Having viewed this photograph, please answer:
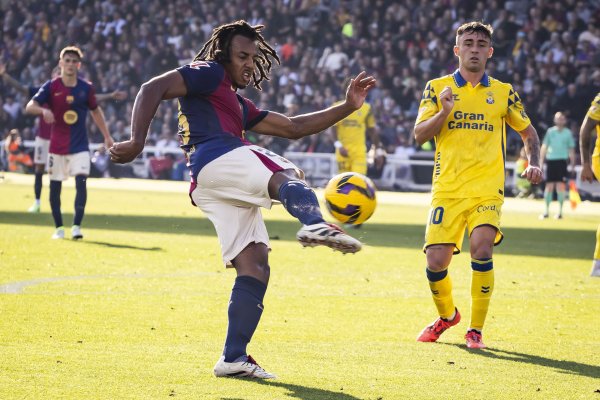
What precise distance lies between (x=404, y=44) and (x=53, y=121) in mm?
19568

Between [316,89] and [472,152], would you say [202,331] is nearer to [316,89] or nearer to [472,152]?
[472,152]

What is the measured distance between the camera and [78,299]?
9.65 meters

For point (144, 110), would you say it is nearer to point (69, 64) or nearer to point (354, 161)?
point (69, 64)

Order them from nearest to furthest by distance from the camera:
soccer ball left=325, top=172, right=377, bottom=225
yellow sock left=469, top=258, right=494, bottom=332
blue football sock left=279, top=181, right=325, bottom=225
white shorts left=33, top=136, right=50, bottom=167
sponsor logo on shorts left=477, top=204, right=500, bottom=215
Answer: blue football sock left=279, top=181, right=325, bottom=225 → soccer ball left=325, top=172, right=377, bottom=225 → yellow sock left=469, top=258, right=494, bottom=332 → sponsor logo on shorts left=477, top=204, right=500, bottom=215 → white shorts left=33, top=136, right=50, bottom=167

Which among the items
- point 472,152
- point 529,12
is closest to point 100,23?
point 529,12

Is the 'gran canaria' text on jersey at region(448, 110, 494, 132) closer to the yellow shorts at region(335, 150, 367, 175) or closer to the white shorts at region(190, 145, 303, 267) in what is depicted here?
the white shorts at region(190, 145, 303, 267)

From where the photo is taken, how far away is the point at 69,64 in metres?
15.0

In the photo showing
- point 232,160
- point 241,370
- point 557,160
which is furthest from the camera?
point 557,160

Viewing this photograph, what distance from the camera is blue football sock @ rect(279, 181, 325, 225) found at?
5.72 meters

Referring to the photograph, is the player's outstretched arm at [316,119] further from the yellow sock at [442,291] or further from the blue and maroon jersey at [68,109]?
the blue and maroon jersey at [68,109]

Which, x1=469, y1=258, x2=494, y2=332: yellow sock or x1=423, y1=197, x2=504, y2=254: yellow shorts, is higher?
x1=423, y1=197, x2=504, y2=254: yellow shorts

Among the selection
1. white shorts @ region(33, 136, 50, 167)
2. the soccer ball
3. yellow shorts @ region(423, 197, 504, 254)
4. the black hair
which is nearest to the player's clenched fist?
the black hair

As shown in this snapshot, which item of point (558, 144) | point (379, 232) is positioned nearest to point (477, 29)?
point (379, 232)

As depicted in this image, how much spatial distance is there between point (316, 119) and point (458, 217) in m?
1.73
